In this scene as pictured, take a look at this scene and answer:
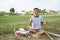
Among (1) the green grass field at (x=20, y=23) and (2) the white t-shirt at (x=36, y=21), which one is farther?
(1) the green grass field at (x=20, y=23)

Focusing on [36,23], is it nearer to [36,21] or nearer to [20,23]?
[36,21]

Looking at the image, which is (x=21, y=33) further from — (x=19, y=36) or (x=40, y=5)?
(x=40, y=5)

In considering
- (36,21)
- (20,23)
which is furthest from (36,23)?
(20,23)

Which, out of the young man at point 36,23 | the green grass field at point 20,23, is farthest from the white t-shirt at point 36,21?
the green grass field at point 20,23

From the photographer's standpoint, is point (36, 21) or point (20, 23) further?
point (20, 23)

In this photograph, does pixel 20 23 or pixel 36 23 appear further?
pixel 20 23

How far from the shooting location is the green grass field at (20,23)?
291cm

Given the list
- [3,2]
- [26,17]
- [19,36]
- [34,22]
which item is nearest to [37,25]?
[34,22]

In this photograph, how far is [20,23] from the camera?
118 inches

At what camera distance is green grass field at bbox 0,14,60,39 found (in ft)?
9.55

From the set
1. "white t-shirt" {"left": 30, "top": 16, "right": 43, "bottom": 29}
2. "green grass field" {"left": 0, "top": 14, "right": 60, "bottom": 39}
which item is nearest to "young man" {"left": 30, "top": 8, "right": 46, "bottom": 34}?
"white t-shirt" {"left": 30, "top": 16, "right": 43, "bottom": 29}

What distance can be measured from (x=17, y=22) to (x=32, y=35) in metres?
0.69

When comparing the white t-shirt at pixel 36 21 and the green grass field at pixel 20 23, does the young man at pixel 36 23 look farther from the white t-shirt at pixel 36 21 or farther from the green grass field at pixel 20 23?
the green grass field at pixel 20 23

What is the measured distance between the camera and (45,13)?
3.04 metres
